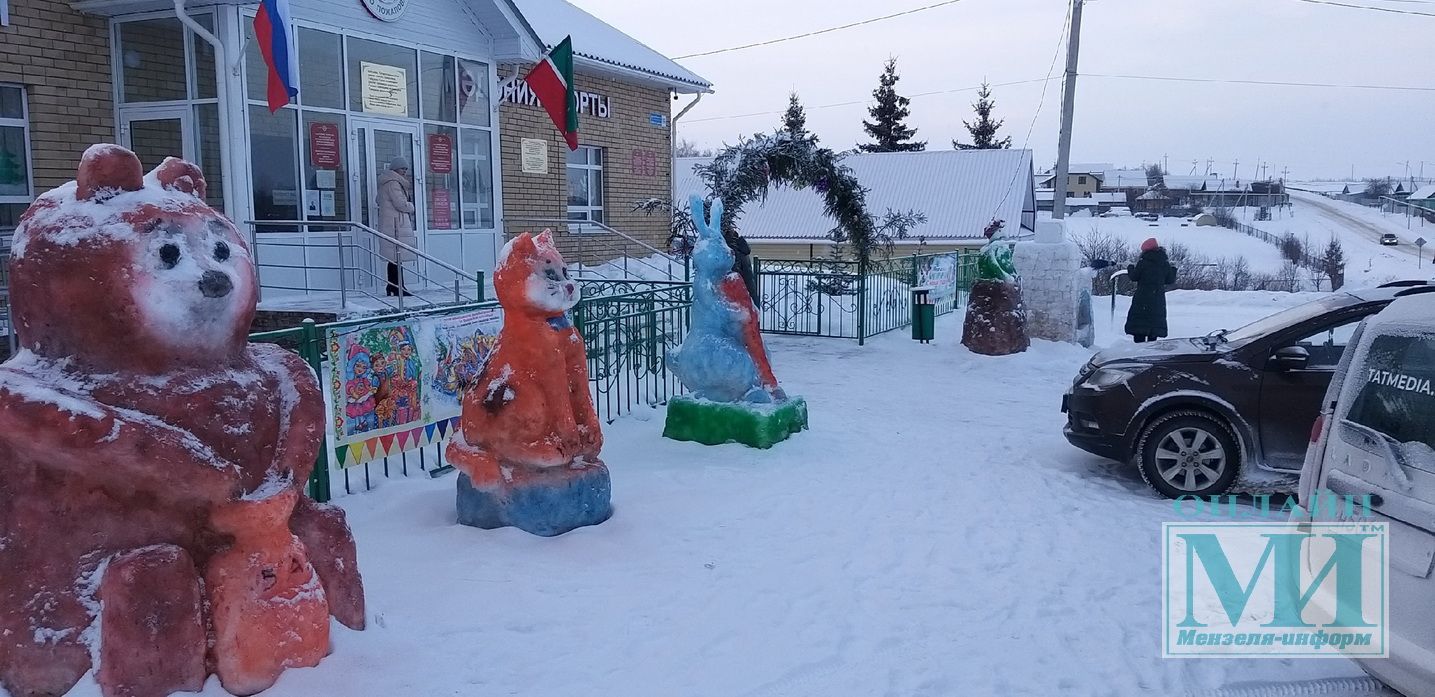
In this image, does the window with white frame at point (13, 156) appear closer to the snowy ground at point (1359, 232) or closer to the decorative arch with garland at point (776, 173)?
the decorative arch with garland at point (776, 173)

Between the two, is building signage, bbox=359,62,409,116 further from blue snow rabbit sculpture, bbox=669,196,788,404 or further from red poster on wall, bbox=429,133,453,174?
blue snow rabbit sculpture, bbox=669,196,788,404

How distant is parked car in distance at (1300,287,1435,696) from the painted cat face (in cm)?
363

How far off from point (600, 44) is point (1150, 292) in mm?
10469

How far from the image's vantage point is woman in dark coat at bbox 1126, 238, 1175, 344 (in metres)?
12.0

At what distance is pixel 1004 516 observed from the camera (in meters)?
6.30

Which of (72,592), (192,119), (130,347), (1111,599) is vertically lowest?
(1111,599)

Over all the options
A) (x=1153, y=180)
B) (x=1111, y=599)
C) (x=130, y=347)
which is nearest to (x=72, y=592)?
(x=130, y=347)

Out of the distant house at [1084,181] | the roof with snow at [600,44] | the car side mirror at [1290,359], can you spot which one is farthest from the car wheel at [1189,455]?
the distant house at [1084,181]

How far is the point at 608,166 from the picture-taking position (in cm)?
1830

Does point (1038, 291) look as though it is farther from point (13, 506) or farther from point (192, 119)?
point (13, 506)

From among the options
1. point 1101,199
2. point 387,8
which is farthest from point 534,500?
point 1101,199

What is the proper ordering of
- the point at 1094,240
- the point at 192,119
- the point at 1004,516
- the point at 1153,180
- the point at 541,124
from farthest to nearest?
1. the point at 1153,180
2. the point at 1094,240
3. the point at 541,124
4. the point at 192,119
5. the point at 1004,516

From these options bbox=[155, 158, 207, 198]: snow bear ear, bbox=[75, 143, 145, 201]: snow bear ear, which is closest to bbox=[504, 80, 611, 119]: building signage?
bbox=[155, 158, 207, 198]: snow bear ear

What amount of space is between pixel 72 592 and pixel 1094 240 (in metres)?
37.4
